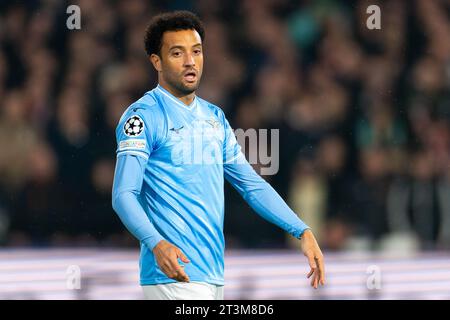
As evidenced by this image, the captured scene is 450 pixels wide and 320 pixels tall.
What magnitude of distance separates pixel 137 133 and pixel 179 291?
72 centimetres

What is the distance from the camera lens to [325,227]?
871cm

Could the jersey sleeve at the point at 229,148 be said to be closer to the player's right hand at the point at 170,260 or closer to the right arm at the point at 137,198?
the right arm at the point at 137,198

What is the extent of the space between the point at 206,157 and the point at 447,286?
3.94 meters

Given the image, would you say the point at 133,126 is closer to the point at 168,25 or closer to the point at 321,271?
the point at 168,25

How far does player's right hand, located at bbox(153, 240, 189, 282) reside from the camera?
14.3 feet

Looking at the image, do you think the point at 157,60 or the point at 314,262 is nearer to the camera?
the point at 314,262

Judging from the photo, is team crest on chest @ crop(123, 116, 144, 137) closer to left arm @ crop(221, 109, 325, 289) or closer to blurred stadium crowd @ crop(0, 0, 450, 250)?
left arm @ crop(221, 109, 325, 289)

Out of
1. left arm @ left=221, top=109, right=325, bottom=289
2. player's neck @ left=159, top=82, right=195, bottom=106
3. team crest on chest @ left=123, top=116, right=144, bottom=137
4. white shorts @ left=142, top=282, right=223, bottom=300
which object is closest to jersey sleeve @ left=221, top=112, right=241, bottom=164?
left arm @ left=221, top=109, right=325, bottom=289

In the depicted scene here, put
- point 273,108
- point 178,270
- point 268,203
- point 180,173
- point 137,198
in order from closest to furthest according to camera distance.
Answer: point 178,270, point 137,198, point 180,173, point 268,203, point 273,108

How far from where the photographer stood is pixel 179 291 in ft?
15.7

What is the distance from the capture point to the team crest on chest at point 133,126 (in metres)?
4.76

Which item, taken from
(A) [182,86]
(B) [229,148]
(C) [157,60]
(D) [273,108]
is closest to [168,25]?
(C) [157,60]

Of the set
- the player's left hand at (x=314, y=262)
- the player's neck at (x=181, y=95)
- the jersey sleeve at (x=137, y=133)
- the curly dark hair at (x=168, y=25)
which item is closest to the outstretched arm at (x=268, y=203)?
the player's left hand at (x=314, y=262)
